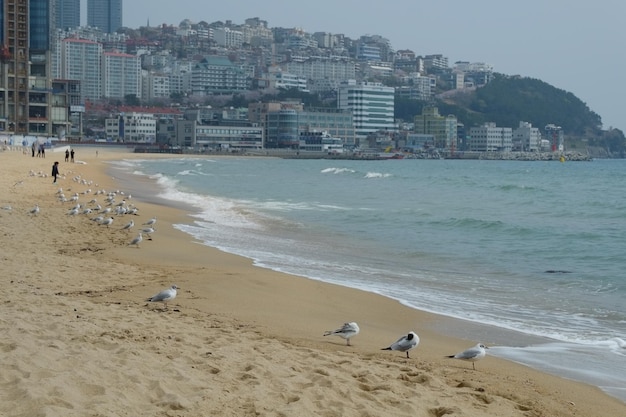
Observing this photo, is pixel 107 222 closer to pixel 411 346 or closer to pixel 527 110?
pixel 411 346

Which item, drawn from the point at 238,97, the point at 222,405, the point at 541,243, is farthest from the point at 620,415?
the point at 238,97

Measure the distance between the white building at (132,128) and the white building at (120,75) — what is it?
45.8m

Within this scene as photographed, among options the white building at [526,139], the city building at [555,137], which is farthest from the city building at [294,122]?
the city building at [555,137]

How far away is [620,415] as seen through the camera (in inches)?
216

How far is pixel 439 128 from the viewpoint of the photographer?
153000mm

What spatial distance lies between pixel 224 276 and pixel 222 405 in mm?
5499

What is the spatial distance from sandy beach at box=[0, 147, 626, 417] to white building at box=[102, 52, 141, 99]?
166508 mm

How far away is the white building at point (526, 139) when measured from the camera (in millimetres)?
156625

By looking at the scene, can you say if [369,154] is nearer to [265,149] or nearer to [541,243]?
[265,149]

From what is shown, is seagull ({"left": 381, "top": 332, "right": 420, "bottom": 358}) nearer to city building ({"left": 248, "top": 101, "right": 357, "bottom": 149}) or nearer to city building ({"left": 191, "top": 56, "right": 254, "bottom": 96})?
city building ({"left": 248, "top": 101, "right": 357, "bottom": 149})

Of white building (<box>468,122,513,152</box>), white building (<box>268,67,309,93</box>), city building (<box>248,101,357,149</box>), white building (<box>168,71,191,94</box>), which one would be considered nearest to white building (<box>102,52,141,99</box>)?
white building (<box>168,71,191,94</box>)

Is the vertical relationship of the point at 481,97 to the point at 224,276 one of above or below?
above

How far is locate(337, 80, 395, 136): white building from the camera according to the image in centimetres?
14838

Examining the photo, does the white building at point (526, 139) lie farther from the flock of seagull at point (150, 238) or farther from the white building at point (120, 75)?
the flock of seagull at point (150, 238)
